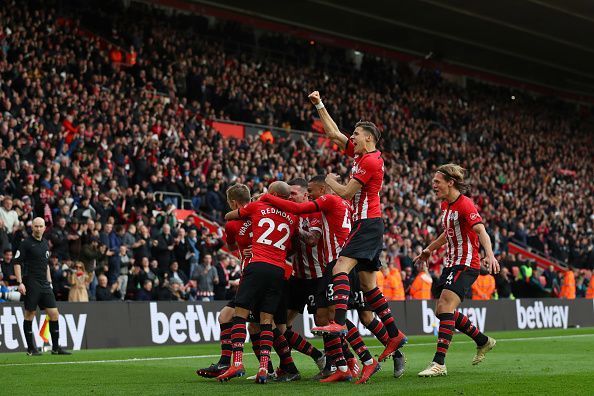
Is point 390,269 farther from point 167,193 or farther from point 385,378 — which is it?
point 385,378

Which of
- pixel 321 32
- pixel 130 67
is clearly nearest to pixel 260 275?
pixel 130 67

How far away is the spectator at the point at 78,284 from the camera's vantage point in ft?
63.9

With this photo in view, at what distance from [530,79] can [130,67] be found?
98.4ft

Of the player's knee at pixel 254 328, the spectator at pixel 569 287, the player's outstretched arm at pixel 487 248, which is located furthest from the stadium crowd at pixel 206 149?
the player's outstretched arm at pixel 487 248

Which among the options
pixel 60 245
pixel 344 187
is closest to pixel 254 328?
pixel 344 187

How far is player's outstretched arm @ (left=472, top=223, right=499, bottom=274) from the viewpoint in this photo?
1055 cm

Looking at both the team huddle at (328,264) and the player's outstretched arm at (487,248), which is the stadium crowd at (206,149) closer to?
the team huddle at (328,264)

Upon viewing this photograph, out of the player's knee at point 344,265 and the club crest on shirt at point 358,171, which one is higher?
the club crest on shirt at point 358,171

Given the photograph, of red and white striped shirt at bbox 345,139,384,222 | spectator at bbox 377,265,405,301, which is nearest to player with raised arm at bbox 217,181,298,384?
red and white striped shirt at bbox 345,139,384,222

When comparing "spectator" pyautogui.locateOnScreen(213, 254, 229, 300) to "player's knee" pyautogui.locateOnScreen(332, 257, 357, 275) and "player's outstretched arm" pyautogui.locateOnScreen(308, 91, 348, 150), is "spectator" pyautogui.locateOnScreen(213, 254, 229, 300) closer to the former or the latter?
"player's outstretched arm" pyautogui.locateOnScreen(308, 91, 348, 150)

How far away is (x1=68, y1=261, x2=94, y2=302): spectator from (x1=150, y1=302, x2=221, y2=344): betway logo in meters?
1.39

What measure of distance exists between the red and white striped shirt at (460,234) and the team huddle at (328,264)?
0.04 ft

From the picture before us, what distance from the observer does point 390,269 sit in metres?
25.2

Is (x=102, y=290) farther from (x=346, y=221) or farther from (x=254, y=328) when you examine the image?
(x=346, y=221)
